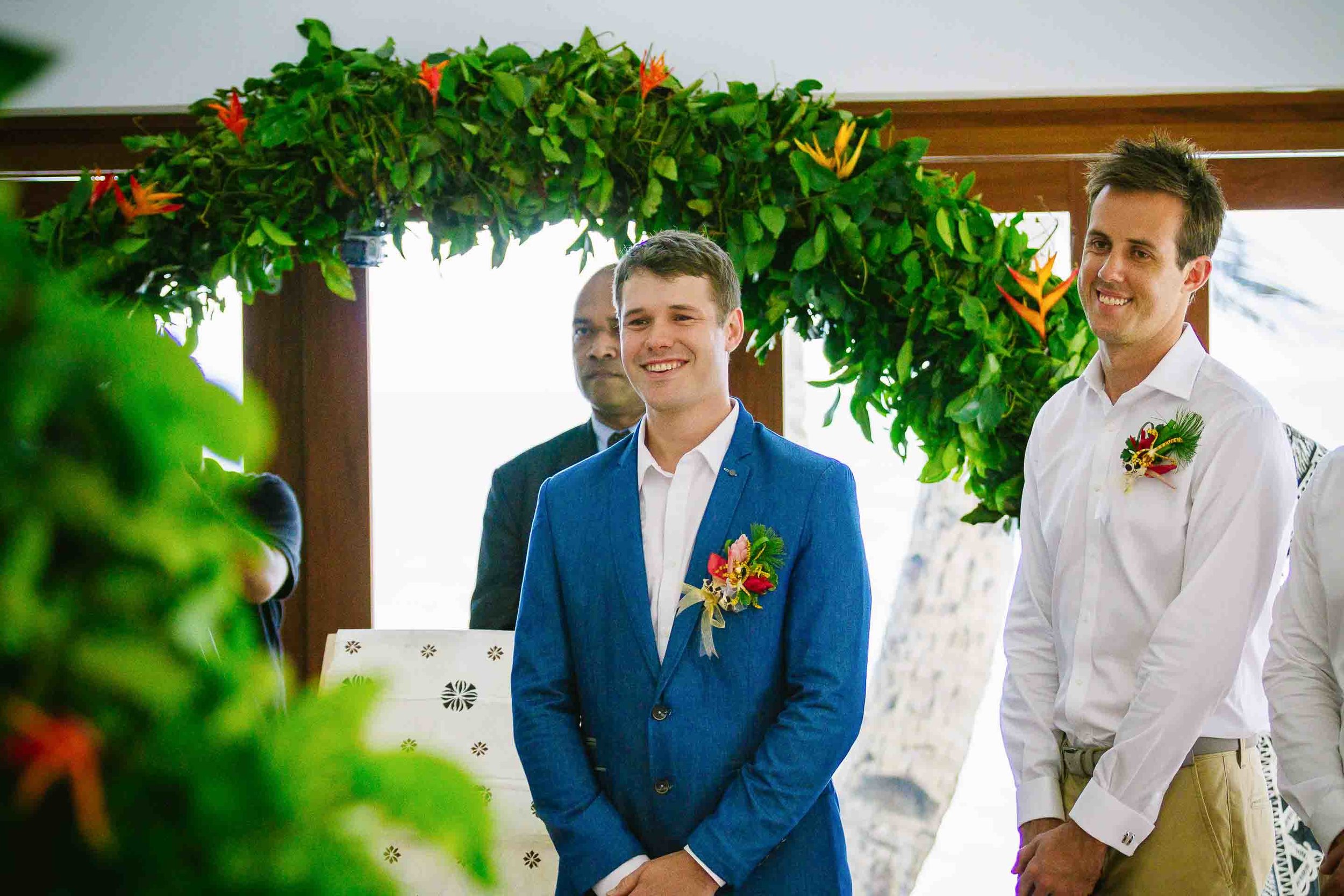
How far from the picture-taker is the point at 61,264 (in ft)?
7.64

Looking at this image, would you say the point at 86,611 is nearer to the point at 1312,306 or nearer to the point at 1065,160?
the point at 1065,160

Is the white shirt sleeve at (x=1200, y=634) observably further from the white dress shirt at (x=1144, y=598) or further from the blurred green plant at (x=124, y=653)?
the blurred green plant at (x=124, y=653)

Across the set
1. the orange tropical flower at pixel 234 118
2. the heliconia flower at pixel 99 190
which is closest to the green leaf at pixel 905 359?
the orange tropical flower at pixel 234 118

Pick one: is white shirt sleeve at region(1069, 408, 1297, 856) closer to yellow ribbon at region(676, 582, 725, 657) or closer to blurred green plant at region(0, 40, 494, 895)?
yellow ribbon at region(676, 582, 725, 657)

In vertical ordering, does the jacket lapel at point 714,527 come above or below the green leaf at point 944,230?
below

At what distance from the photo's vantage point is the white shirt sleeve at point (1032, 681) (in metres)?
1.71

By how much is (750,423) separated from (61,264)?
1.53 metres

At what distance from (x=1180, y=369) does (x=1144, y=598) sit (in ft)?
1.18

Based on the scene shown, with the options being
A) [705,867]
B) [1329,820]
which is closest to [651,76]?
[705,867]

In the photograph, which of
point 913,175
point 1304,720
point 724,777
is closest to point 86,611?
point 724,777

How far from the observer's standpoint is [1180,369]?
1.72m

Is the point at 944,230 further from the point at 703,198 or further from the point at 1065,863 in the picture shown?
the point at 1065,863

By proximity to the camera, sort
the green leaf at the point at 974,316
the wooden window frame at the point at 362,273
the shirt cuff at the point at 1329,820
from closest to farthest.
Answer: the shirt cuff at the point at 1329,820
the green leaf at the point at 974,316
the wooden window frame at the point at 362,273

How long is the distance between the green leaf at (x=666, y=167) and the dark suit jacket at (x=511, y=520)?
2.19 ft
